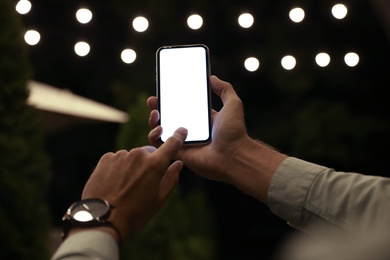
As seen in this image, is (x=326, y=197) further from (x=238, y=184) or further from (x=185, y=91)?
(x=185, y=91)

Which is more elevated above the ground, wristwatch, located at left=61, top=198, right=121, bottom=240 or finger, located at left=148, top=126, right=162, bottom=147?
finger, located at left=148, top=126, right=162, bottom=147

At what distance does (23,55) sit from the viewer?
324 cm

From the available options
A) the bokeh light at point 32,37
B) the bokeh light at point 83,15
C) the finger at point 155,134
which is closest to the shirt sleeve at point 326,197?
the finger at point 155,134

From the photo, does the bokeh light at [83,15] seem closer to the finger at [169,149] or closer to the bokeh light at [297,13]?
the bokeh light at [297,13]

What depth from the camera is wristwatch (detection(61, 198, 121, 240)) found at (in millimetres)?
825

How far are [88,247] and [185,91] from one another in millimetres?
818

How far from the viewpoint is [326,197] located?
45.3 inches

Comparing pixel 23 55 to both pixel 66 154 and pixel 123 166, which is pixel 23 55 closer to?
pixel 123 166

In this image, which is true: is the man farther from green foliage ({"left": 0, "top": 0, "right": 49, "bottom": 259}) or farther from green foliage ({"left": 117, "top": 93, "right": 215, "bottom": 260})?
green foliage ({"left": 117, "top": 93, "right": 215, "bottom": 260})

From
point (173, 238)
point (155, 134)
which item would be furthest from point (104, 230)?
point (173, 238)

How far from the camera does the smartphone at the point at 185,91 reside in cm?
147

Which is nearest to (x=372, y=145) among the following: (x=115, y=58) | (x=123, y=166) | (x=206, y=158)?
(x=115, y=58)

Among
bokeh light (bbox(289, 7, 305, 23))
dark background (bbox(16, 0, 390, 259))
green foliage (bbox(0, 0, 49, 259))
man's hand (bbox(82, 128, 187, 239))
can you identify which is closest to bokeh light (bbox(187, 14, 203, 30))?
bokeh light (bbox(289, 7, 305, 23))

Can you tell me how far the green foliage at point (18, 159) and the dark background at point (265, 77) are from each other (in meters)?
2.81
